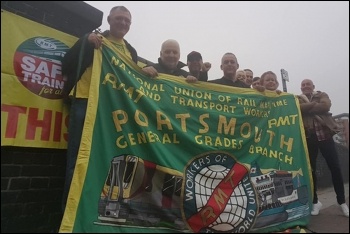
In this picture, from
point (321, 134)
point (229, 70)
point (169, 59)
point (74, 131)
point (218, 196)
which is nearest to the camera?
point (74, 131)

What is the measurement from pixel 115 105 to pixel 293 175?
211 centimetres

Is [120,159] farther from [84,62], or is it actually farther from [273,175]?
[273,175]

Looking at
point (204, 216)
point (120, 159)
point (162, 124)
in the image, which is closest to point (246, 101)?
point (162, 124)

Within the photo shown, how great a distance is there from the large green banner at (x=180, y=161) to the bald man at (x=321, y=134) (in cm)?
22

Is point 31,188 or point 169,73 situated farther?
point 169,73

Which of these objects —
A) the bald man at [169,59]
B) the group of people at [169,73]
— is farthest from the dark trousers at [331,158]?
the bald man at [169,59]

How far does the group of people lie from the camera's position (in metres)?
2.48

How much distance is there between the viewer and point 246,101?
3.37 metres

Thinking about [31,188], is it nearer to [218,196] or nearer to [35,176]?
[35,176]

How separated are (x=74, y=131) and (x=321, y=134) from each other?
110 inches

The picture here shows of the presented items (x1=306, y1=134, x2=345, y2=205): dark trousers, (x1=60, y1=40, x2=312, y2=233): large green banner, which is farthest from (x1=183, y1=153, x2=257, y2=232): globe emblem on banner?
(x1=306, y1=134, x2=345, y2=205): dark trousers

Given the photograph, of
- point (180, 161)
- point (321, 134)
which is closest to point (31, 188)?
point (180, 161)

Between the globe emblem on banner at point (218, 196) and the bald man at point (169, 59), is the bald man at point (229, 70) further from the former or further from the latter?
the globe emblem on banner at point (218, 196)

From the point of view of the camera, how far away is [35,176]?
8.10 ft
